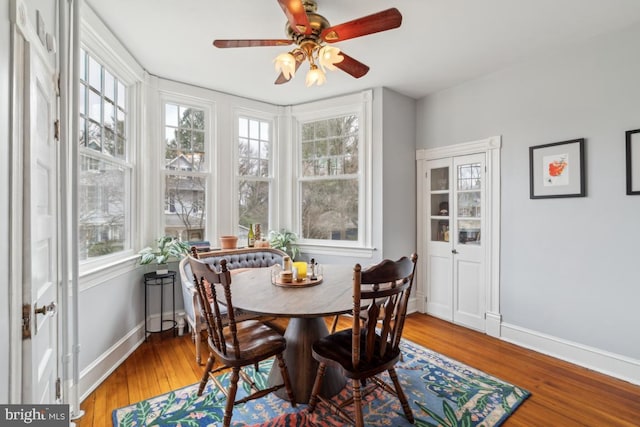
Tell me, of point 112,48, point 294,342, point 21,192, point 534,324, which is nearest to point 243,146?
point 112,48

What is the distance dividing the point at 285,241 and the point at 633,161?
3.44 metres

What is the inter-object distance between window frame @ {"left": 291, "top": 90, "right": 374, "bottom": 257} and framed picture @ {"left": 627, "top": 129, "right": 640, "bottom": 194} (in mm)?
2257

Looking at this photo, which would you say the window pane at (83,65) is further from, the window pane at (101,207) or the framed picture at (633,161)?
the framed picture at (633,161)

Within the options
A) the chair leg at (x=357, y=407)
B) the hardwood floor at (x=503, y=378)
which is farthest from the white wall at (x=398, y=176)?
the chair leg at (x=357, y=407)

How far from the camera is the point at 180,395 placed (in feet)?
7.02

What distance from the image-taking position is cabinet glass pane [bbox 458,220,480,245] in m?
3.42

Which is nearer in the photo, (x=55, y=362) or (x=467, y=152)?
(x=55, y=362)

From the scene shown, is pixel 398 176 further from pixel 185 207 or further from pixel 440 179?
pixel 185 207

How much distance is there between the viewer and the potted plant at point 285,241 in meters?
3.94

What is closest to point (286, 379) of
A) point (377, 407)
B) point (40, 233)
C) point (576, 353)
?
point (377, 407)

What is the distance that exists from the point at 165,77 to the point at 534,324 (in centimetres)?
466

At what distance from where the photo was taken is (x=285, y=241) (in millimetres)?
3971

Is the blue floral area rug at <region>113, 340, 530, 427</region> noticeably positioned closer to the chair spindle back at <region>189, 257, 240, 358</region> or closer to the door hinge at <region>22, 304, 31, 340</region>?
the chair spindle back at <region>189, 257, 240, 358</region>

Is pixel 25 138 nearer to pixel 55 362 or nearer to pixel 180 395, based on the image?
pixel 55 362
